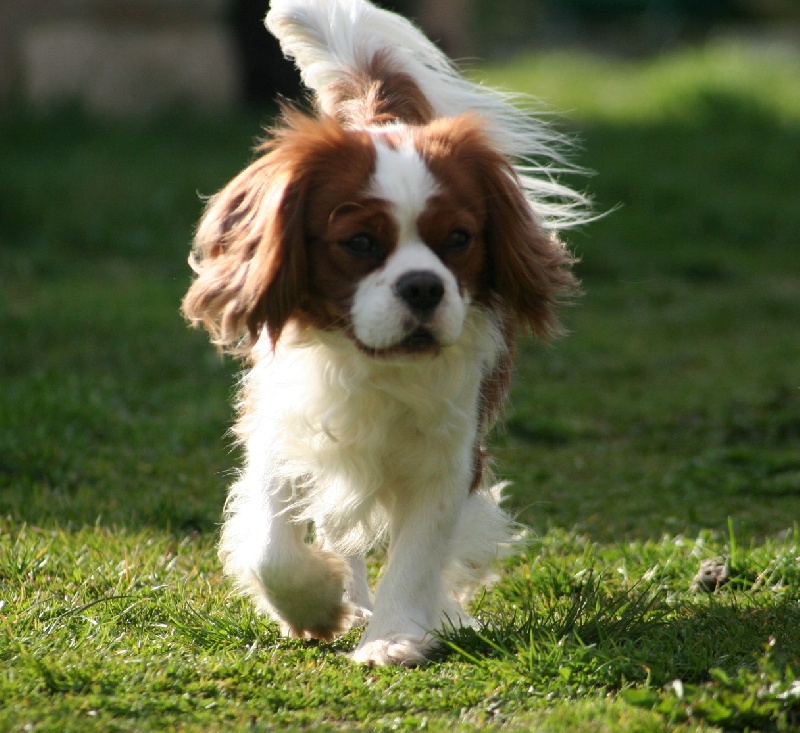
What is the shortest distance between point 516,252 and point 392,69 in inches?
44.9

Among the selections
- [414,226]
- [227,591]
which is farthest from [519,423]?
[414,226]

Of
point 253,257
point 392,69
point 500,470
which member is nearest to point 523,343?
point 500,470

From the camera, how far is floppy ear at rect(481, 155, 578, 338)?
402 cm

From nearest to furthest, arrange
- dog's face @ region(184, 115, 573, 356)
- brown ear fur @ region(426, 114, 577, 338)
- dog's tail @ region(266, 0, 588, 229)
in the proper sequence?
dog's face @ region(184, 115, 573, 356) < brown ear fur @ region(426, 114, 577, 338) < dog's tail @ region(266, 0, 588, 229)

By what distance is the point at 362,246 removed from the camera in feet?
12.2

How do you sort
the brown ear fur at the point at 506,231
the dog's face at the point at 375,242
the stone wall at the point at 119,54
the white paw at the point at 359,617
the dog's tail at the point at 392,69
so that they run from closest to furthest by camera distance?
the dog's face at the point at 375,242 → the brown ear fur at the point at 506,231 → the white paw at the point at 359,617 → the dog's tail at the point at 392,69 → the stone wall at the point at 119,54

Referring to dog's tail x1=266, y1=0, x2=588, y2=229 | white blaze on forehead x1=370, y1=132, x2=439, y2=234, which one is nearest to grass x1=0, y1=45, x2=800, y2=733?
white blaze on forehead x1=370, y1=132, x2=439, y2=234

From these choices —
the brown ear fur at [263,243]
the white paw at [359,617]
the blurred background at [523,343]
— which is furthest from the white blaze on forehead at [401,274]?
the blurred background at [523,343]

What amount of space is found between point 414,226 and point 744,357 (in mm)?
4991

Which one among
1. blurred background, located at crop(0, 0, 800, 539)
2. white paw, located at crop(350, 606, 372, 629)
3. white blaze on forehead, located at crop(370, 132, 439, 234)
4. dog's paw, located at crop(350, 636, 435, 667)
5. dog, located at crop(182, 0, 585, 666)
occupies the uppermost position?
white blaze on forehead, located at crop(370, 132, 439, 234)

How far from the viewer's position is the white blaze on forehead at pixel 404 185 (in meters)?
3.68

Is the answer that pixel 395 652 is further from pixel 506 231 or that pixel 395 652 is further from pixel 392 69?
pixel 392 69

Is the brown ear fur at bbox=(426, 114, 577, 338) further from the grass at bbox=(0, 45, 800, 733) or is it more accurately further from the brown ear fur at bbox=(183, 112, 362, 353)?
the grass at bbox=(0, 45, 800, 733)

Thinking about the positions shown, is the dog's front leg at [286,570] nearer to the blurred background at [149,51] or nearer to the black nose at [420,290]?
the black nose at [420,290]
